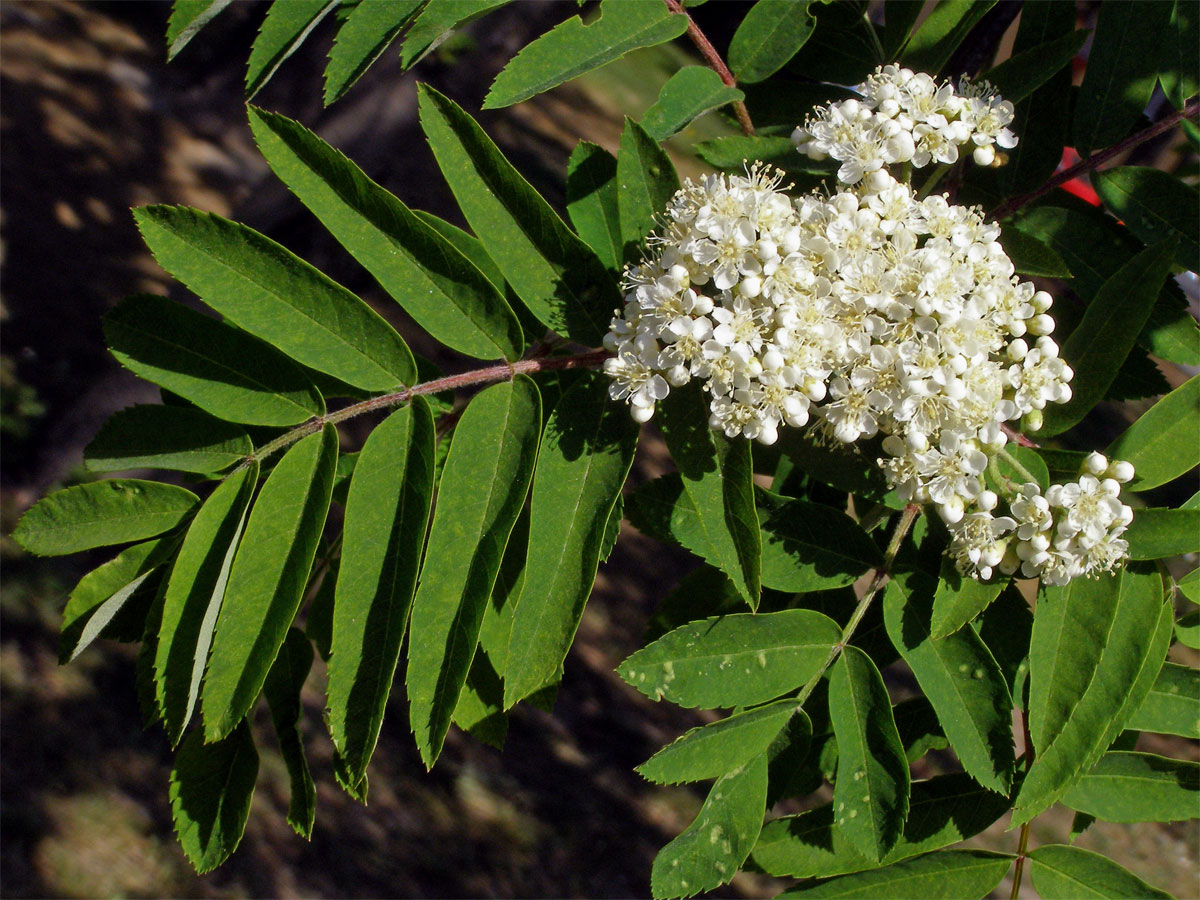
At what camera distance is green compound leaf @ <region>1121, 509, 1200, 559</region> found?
1584mm

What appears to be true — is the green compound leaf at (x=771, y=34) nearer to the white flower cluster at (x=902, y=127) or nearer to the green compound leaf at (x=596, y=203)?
the white flower cluster at (x=902, y=127)

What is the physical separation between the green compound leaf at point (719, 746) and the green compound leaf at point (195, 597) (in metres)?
0.82

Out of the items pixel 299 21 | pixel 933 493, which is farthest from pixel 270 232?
pixel 933 493

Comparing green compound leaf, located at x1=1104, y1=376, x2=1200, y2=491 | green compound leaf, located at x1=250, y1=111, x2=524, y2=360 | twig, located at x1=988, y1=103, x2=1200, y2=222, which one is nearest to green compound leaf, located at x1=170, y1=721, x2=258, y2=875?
A: green compound leaf, located at x1=250, y1=111, x2=524, y2=360

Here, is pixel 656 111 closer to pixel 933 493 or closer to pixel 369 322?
pixel 369 322

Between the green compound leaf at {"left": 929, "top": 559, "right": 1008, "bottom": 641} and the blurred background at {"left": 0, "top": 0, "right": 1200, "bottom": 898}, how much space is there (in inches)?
99.0

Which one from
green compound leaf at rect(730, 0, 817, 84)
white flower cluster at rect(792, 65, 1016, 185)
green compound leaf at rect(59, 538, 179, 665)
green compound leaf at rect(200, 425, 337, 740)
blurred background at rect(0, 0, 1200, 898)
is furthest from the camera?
blurred background at rect(0, 0, 1200, 898)

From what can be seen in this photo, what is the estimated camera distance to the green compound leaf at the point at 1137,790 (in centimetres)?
192

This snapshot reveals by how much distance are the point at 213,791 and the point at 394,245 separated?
3.79ft

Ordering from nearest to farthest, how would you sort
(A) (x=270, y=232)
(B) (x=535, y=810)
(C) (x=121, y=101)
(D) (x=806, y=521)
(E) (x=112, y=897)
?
(D) (x=806, y=521)
(E) (x=112, y=897)
(A) (x=270, y=232)
(B) (x=535, y=810)
(C) (x=121, y=101)

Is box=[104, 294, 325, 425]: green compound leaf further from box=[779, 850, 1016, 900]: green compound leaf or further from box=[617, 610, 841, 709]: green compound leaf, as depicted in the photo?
box=[779, 850, 1016, 900]: green compound leaf

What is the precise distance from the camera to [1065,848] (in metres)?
2.01

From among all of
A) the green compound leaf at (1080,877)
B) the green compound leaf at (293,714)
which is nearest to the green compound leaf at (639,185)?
the green compound leaf at (293,714)

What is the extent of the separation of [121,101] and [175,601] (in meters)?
5.53
